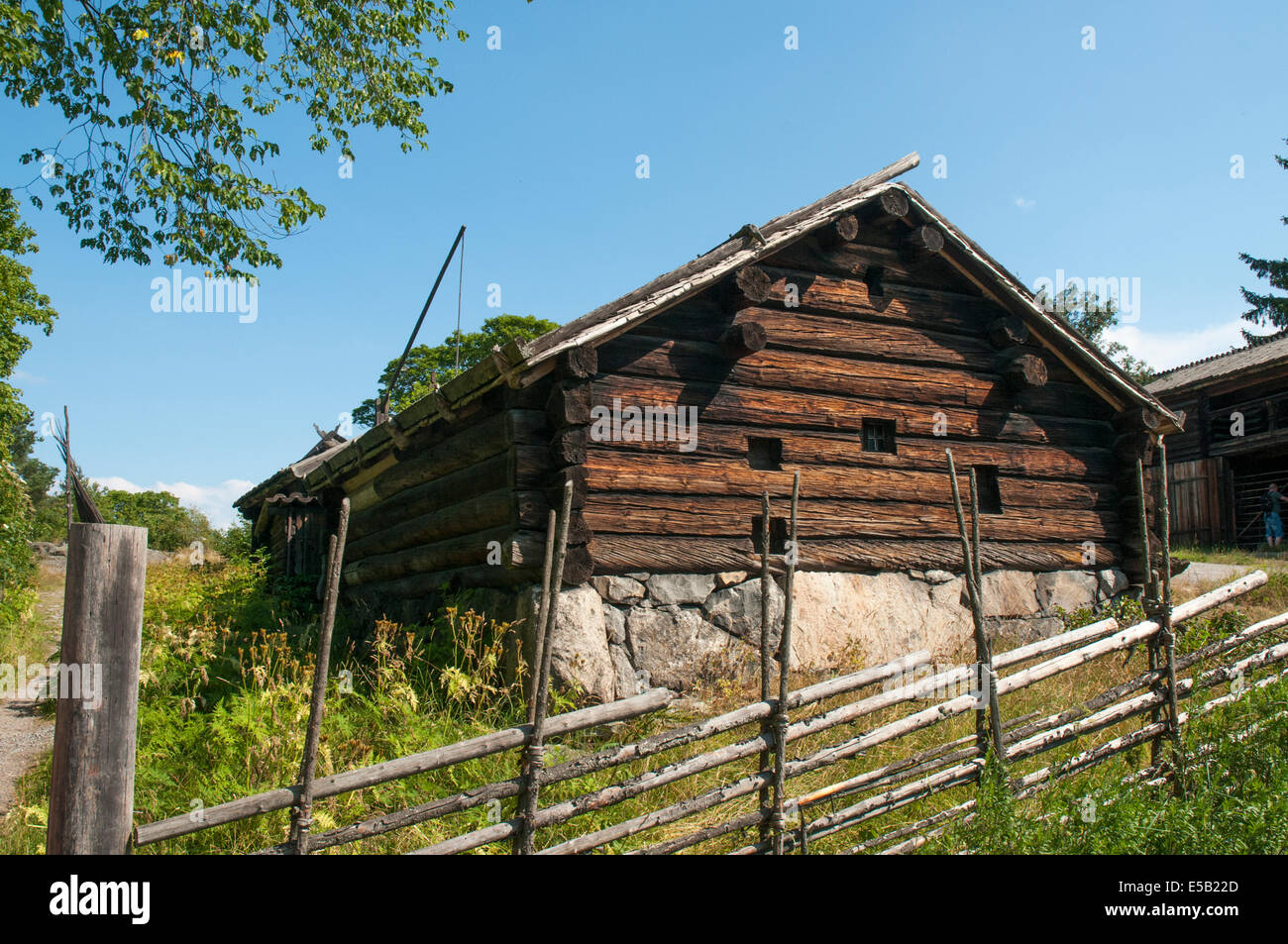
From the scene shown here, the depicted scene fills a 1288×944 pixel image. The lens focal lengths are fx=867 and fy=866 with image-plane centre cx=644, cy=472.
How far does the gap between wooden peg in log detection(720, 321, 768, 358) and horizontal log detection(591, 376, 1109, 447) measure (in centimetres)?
37

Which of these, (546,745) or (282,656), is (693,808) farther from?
(282,656)

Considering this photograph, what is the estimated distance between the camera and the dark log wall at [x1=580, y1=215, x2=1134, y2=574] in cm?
742

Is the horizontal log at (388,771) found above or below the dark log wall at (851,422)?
below

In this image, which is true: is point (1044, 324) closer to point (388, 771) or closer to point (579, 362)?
point (579, 362)

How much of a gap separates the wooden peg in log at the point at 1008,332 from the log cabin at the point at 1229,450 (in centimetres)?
1186

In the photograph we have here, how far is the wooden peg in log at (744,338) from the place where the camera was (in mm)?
7594

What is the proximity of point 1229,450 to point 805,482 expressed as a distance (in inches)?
636

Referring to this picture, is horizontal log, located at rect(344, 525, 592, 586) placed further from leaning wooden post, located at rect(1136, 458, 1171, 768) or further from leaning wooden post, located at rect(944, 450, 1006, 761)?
leaning wooden post, located at rect(1136, 458, 1171, 768)

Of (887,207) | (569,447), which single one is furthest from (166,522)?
(887,207)

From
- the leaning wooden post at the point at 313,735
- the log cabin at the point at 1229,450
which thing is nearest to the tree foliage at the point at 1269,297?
the log cabin at the point at 1229,450

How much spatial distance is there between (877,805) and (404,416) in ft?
17.6

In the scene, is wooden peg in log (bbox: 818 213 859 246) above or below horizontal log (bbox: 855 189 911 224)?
below

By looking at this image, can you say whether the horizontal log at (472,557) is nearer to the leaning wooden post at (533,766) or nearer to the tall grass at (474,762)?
the tall grass at (474,762)

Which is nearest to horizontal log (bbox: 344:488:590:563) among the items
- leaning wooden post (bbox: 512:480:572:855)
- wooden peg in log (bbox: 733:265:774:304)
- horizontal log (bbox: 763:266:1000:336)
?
wooden peg in log (bbox: 733:265:774:304)
